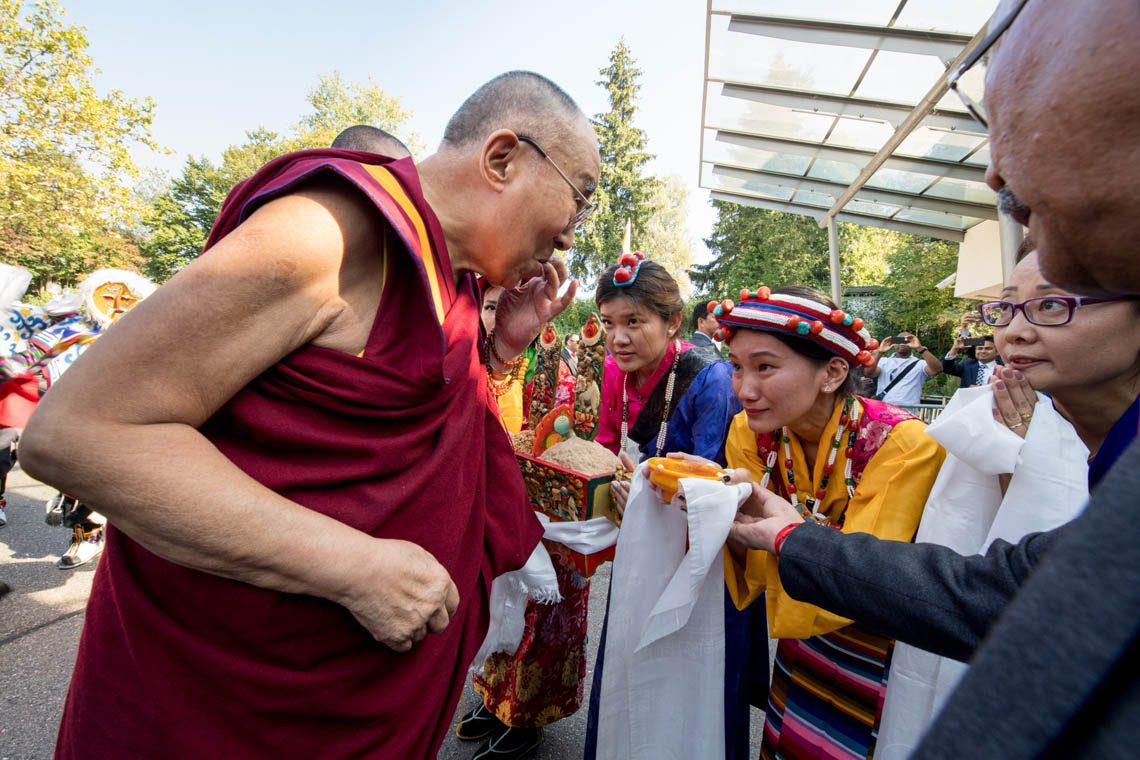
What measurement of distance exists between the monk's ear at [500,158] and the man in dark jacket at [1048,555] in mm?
993

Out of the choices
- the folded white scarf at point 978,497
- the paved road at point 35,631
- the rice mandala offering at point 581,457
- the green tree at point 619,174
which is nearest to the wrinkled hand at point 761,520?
the folded white scarf at point 978,497

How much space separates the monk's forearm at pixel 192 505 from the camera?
2.83ft

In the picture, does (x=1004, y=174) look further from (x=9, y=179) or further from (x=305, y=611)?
(x=9, y=179)

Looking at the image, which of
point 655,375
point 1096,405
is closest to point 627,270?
point 655,375

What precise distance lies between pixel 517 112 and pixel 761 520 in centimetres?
132

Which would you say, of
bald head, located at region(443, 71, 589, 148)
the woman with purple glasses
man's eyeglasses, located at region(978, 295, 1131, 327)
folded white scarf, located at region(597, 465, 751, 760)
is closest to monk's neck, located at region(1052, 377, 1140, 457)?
the woman with purple glasses

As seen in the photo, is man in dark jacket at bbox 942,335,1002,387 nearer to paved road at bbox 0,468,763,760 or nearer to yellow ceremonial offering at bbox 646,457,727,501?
paved road at bbox 0,468,763,760

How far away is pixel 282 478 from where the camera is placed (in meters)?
1.03

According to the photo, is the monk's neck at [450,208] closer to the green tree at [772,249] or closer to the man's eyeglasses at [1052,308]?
the man's eyeglasses at [1052,308]

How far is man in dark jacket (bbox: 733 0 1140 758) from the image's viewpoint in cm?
33

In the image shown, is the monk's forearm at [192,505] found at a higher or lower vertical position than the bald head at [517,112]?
lower

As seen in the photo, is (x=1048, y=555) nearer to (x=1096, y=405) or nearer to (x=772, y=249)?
(x=1096, y=405)

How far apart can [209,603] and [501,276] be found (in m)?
1.00

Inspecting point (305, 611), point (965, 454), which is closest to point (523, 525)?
point (305, 611)
